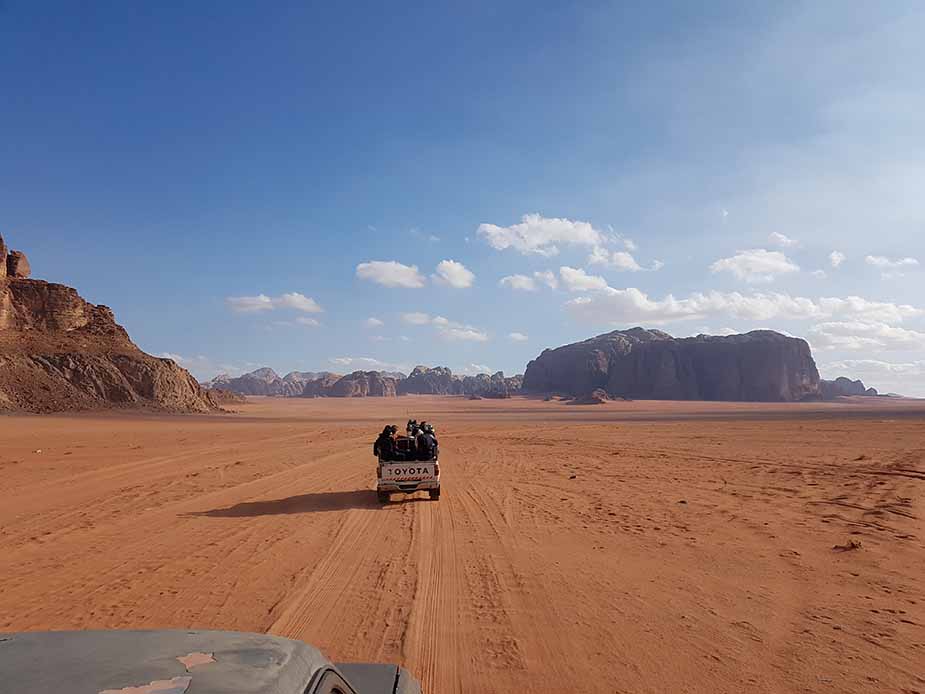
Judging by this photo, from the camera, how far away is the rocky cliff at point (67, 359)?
53.5 metres

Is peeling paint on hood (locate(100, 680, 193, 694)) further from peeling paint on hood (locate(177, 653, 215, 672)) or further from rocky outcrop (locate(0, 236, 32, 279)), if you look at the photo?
rocky outcrop (locate(0, 236, 32, 279))

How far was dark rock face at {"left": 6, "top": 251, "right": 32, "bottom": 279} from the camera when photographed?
66625mm

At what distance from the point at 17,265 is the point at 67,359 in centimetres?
1839

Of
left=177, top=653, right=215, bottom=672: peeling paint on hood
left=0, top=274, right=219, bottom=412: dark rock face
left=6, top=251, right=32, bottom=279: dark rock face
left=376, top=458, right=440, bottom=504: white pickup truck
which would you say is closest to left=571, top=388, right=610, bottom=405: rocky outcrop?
left=0, top=274, right=219, bottom=412: dark rock face

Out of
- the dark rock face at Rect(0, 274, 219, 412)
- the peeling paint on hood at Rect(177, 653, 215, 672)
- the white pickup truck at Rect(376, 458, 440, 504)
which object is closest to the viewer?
the peeling paint on hood at Rect(177, 653, 215, 672)

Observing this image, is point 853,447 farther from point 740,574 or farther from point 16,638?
point 16,638

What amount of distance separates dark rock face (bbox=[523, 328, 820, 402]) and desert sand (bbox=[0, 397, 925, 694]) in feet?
429

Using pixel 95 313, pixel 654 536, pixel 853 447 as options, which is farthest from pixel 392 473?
pixel 95 313

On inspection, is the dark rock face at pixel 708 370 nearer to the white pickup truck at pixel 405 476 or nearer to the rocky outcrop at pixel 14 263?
the rocky outcrop at pixel 14 263

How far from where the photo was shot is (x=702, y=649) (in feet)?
18.5

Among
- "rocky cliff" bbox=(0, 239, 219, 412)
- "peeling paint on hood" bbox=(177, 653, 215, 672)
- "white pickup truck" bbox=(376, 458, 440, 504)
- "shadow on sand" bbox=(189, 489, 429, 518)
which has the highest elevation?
"rocky cliff" bbox=(0, 239, 219, 412)

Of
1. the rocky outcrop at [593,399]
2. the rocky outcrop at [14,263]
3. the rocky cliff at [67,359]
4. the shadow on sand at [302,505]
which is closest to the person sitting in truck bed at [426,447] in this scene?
the shadow on sand at [302,505]

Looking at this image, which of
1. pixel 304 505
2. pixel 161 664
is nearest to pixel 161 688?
pixel 161 664

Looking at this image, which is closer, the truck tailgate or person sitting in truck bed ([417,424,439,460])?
the truck tailgate
